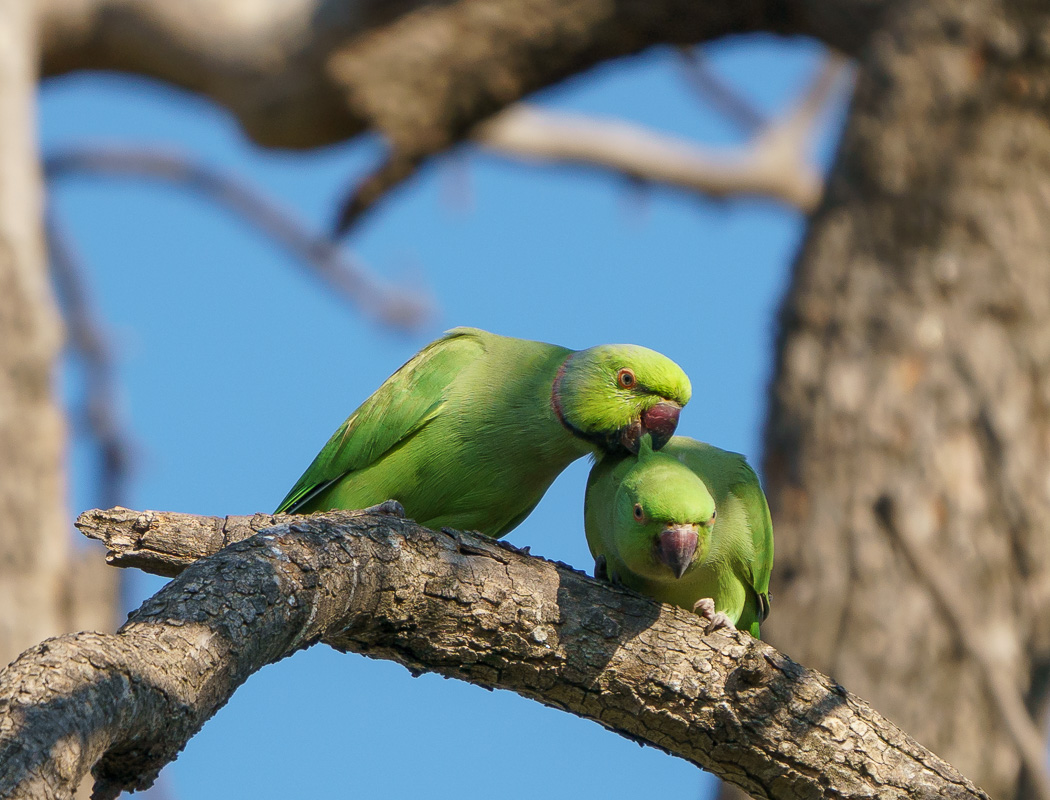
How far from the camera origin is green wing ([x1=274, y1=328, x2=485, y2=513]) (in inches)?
196

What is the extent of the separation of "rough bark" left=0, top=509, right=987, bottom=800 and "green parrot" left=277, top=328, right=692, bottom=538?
2.66 feet

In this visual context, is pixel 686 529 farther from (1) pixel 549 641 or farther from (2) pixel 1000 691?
(2) pixel 1000 691

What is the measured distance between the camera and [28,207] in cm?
944

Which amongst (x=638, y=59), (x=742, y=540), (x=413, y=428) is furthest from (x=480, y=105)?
(x=742, y=540)

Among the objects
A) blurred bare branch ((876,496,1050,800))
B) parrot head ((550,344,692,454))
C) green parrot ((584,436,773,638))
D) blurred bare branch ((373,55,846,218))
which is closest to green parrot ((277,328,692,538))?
parrot head ((550,344,692,454))

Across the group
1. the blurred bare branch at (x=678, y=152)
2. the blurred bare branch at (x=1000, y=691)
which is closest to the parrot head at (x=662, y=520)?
the blurred bare branch at (x=1000, y=691)

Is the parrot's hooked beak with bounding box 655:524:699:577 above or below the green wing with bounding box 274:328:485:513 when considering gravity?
below

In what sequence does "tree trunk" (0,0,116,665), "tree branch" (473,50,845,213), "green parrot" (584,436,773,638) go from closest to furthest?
"green parrot" (584,436,773,638) < "tree trunk" (0,0,116,665) < "tree branch" (473,50,845,213)

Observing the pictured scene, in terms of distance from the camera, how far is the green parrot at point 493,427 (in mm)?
4816

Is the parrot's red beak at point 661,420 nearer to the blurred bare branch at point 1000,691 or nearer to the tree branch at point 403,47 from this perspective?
the blurred bare branch at point 1000,691

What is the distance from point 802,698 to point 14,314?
724cm

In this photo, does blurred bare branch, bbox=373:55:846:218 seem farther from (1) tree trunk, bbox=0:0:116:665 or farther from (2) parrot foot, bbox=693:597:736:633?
(2) parrot foot, bbox=693:597:736:633

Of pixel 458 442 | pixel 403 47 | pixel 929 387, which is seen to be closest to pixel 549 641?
pixel 458 442

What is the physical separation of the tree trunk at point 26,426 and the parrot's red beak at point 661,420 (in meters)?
5.68
